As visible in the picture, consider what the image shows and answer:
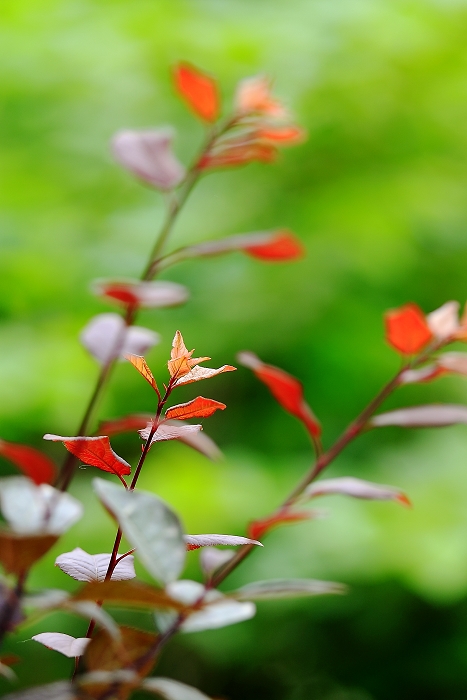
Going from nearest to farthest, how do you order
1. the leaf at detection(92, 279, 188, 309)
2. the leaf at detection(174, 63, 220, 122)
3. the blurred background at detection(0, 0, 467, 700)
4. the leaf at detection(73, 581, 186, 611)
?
the leaf at detection(73, 581, 186, 611)
the leaf at detection(92, 279, 188, 309)
the leaf at detection(174, 63, 220, 122)
the blurred background at detection(0, 0, 467, 700)

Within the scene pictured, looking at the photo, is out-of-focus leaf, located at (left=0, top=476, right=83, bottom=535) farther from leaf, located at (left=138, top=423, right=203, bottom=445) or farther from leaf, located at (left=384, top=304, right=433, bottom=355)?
leaf, located at (left=384, top=304, right=433, bottom=355)

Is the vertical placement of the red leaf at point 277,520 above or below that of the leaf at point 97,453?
below

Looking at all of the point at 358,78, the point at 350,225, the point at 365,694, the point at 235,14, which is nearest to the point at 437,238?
the point at 350,225

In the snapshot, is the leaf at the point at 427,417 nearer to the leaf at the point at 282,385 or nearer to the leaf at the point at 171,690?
the leaf at the point at 282,385

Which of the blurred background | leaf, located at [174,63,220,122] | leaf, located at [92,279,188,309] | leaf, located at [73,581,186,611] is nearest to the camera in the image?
leaf, located at [73,581,186,611]

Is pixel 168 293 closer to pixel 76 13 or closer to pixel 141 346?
pixel 141 346

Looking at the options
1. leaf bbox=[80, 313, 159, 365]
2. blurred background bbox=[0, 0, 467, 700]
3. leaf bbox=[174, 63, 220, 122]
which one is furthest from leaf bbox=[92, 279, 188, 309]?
blurred background bbox=[0, 0, 467, 700]

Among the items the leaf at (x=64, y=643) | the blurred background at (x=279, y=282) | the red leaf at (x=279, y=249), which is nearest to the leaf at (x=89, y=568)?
the leaf at (x=64, y=643)
